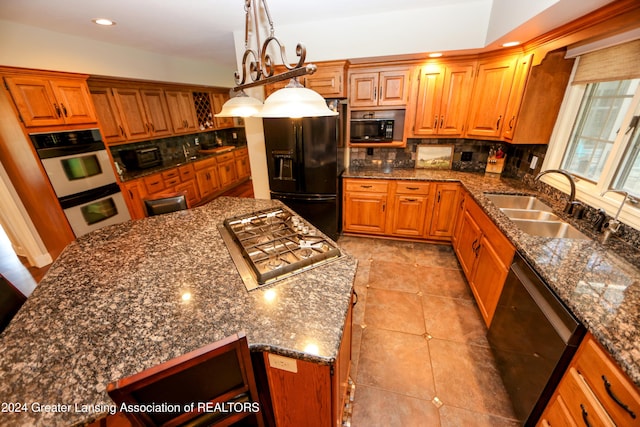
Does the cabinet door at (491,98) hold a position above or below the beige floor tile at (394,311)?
above

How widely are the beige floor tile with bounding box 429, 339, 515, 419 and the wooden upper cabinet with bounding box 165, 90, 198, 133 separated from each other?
500cm

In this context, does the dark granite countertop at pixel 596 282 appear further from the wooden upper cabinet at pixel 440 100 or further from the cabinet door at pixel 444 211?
the wooden upper cabinet at pixel 440 100

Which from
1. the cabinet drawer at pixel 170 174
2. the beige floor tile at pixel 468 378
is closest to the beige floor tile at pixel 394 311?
the beige floor tile at pixel 468 378

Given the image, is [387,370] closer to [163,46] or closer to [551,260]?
[551,260]

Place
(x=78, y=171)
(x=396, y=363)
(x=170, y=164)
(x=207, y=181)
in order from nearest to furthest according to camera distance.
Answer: (x=396, y=363), (x=78, y=171), (x=170, y=164), (x=207, y=181)

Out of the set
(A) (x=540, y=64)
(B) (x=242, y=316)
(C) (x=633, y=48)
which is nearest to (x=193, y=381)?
(B) (x=242, y=316)

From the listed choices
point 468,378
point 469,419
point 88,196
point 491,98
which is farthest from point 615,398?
point 88,196

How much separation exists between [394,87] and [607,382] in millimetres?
2845

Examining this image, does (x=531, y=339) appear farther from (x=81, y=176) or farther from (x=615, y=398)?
(x=81, y=176)

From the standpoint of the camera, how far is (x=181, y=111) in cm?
446

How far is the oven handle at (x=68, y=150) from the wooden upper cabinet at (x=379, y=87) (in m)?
3.07

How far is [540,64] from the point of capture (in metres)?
2.11

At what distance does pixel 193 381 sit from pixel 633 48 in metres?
2.91

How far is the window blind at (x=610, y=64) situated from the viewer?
58.9 inches
